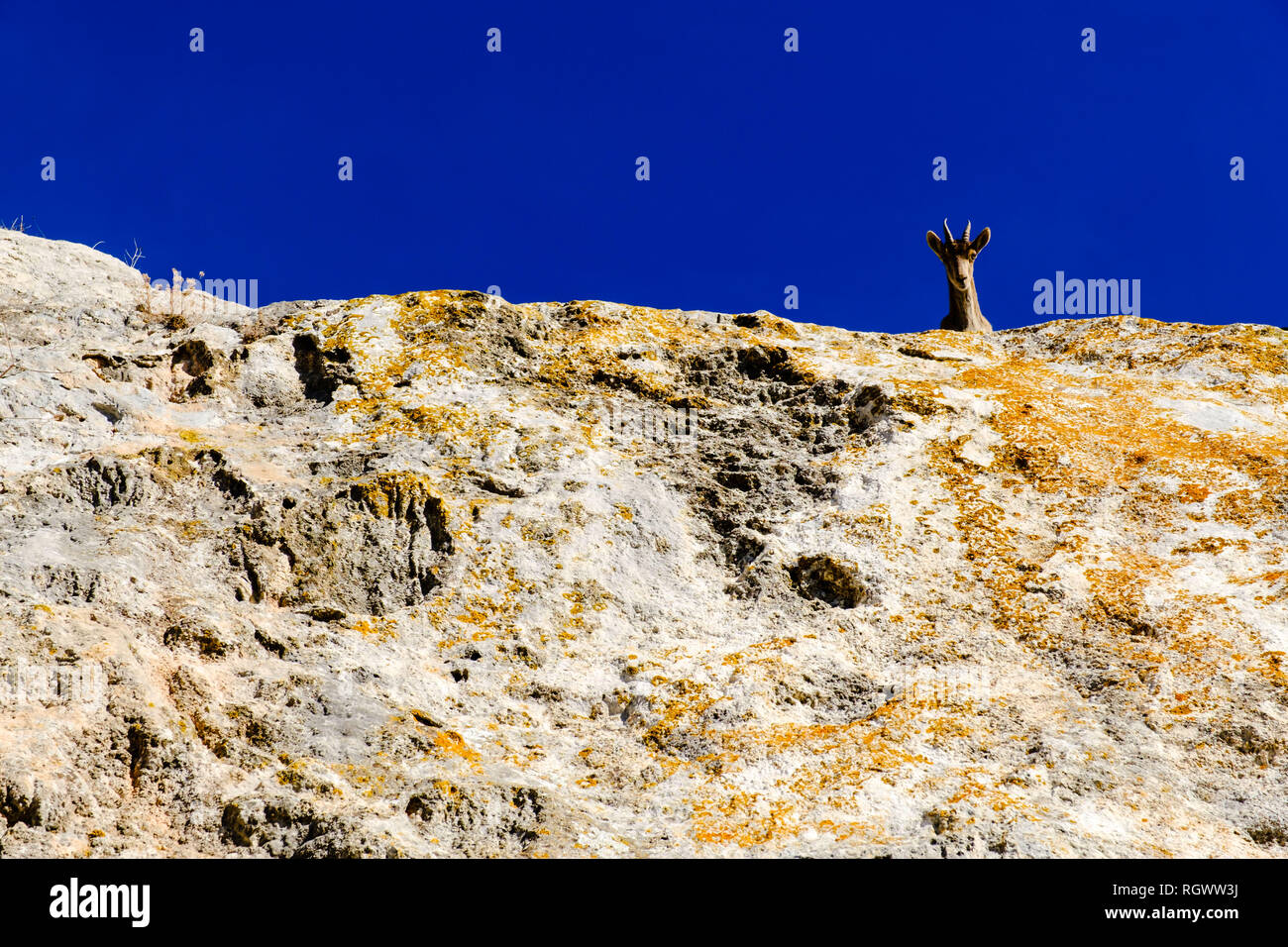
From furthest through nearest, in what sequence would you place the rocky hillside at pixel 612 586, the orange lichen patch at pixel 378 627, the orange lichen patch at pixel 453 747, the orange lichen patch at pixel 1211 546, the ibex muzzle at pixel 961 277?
the ibex muzzle at pixel 961 277 < the orange lichen patch at pixel 1211 546 < the orange lichen patch at pixel 378 627 < the orange lichen patch at pixel 453 747 < the rocky hillside at pixel 612 586

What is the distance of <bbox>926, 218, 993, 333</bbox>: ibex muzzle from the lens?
1795cm

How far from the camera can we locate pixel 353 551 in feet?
30.9

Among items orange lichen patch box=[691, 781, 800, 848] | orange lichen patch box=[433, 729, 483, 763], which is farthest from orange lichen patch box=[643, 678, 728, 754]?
orange lichen patch box=[433, 729, 483, 763]

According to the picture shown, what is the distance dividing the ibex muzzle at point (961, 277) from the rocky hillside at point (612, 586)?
3.96 metres

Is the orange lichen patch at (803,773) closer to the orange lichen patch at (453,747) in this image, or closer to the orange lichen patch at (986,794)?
the orange lichen patch at (986,794)

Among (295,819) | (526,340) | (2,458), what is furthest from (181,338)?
(295,819)

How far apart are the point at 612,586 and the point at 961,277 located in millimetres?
11607

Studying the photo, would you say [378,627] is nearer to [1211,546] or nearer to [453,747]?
[453,747]

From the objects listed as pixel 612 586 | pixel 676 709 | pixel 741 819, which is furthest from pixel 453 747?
pixel 612 586

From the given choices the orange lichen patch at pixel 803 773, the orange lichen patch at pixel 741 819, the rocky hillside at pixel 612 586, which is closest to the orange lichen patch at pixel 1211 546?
the rocky hillside at pixel 612 586

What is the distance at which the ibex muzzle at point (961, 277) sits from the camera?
707 inches

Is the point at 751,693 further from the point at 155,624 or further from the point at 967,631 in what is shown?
the point at 155,624

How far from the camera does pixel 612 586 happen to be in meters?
9.58
